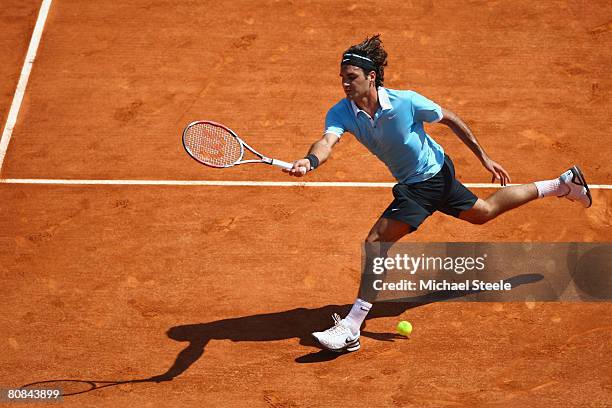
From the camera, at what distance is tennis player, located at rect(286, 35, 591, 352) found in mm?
7305

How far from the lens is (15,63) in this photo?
11211mm

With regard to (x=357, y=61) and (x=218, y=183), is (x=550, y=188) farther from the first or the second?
(x=218, y=183)

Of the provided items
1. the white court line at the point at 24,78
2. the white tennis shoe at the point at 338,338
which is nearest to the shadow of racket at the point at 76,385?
the white tennis shoe at the point at 338,338

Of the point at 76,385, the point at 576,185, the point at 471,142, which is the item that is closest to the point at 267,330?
the point at 76,385

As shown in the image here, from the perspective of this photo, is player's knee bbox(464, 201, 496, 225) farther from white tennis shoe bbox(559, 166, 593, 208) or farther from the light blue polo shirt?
white tennis shoe bbox(559, 166, 593, 208)

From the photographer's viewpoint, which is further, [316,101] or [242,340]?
[316,101]

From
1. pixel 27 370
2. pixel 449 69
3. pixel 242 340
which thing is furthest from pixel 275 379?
pixel 449 69

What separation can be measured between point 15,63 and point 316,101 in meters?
3.60

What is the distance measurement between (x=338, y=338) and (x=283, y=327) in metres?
0.60

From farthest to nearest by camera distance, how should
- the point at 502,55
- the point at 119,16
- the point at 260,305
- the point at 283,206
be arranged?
the point at 119,16
the point at 502,55
the point at 283,206
the point at 260,305

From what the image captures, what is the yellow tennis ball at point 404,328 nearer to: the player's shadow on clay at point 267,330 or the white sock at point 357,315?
the player's shadow on clay at point 267,330

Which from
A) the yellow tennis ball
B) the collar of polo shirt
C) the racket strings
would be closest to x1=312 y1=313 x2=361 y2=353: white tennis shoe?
the yellow tennis ball

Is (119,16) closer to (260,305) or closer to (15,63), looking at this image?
(15,63)

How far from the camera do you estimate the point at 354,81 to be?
7.25m
